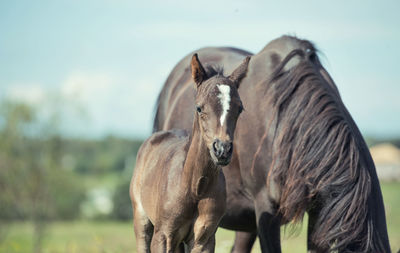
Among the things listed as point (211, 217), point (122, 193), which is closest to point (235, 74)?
point (211, 217)

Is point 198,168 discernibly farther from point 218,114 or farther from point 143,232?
point 143,232

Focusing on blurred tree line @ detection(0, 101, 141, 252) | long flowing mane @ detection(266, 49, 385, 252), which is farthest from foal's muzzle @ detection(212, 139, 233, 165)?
blurred tree line @ detection(0, 101, 141, 252)

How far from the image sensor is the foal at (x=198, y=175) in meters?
3.37

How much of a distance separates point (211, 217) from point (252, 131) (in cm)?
155

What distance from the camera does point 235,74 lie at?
378 cm

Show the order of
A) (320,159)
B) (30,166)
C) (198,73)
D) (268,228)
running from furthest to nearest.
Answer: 1. (30,166)
2. (268,228)
3. (320,159)
4. (198,73)

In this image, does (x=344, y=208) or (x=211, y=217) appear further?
(x=344, y=208)

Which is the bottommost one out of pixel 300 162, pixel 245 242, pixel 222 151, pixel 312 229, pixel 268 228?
pixel 245 242

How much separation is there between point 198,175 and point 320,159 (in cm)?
119

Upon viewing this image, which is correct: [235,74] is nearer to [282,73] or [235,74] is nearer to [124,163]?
[282,73]

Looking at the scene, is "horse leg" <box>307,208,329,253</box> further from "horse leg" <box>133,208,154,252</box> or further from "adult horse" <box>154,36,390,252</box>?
"horse leg" <box>133,208,154,252</box>

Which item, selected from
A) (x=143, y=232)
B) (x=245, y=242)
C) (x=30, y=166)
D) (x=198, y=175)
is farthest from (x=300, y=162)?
(x=30, y=166)

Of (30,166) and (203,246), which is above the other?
(203,246)

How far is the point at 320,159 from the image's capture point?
4406mm
